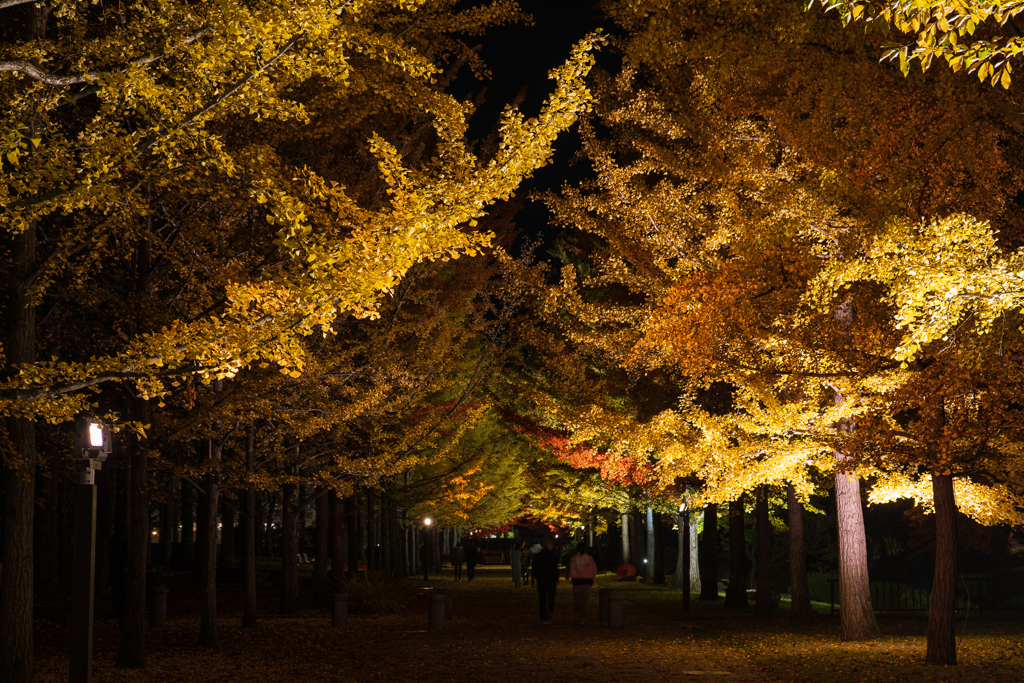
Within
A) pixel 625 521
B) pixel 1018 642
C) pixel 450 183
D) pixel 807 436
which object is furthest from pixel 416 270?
pixel 625 521

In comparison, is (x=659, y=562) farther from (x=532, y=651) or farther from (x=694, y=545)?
(x=532, y=651)

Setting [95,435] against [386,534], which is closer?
Result: [95,435]

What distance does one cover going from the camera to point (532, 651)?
1376cm

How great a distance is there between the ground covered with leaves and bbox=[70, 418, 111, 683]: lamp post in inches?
138

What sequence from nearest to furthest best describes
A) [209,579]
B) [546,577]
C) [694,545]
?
1. [209,579]
2. [546,577]
3. [694,545]

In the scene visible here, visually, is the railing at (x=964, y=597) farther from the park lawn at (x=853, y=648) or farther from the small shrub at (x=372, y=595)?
the small shrub at (x=372, y=595)

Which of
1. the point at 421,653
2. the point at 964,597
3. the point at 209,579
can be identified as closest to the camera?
the point at 421,653

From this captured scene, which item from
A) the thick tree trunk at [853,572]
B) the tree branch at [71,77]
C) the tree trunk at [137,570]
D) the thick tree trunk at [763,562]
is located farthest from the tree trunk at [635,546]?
the tree branch at [71,77]

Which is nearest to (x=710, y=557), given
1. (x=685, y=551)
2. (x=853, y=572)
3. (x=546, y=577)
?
(x=685, y=551)

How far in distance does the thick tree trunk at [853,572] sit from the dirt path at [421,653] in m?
2.32

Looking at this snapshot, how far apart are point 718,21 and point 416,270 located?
23.8 ft

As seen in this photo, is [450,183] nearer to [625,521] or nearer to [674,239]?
[674,239]

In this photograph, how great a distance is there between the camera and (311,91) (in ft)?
39.3

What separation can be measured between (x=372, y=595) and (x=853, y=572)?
34.4 feet
